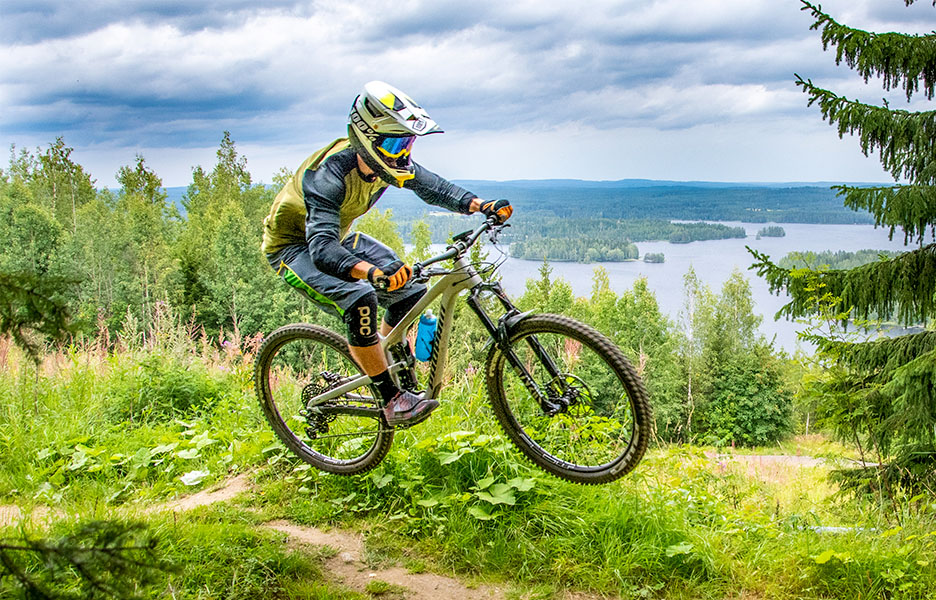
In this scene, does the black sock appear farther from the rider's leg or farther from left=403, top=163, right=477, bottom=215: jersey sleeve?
left=403, top=163, right=477, bottom=215: jersey sleeve

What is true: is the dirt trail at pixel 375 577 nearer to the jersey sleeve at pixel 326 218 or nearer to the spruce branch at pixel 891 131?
the jersey sleeve at pixel 326 218

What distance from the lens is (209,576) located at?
3.57 m

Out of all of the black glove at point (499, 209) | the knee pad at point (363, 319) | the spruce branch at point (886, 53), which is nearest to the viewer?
the black glove at point (499, 209)

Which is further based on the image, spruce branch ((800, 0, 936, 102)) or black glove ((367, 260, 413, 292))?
spruce branch ((800, 0, 936, 102))

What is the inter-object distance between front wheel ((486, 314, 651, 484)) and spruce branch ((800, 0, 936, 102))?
7.24m

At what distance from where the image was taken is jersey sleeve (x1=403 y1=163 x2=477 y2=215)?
404 cm

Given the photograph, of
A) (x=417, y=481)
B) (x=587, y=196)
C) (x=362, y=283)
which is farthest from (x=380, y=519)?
(x=587, y=196)

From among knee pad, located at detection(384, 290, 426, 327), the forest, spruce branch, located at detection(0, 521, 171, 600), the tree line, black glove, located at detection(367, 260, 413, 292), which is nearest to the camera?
spruce branch, located at detection(0, 521, 171, 600)

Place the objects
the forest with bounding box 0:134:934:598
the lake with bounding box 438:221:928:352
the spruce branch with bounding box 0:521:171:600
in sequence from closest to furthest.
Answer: the spruce branch with bounding box 0:521:171:600 < the forest with bounding box 0:134:934:598 < the lake with bounding box 438:221:928:352

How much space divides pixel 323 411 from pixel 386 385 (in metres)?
0.69

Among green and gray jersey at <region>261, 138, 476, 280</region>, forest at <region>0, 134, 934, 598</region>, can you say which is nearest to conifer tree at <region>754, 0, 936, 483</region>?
forest at <region>0, 134, 934, 598</region>

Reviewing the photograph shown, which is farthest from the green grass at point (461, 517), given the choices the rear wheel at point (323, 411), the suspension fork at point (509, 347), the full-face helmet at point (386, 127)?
the full-face helmet at point (386, 127)

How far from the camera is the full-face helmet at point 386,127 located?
146 inches

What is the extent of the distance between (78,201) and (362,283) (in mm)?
55579
